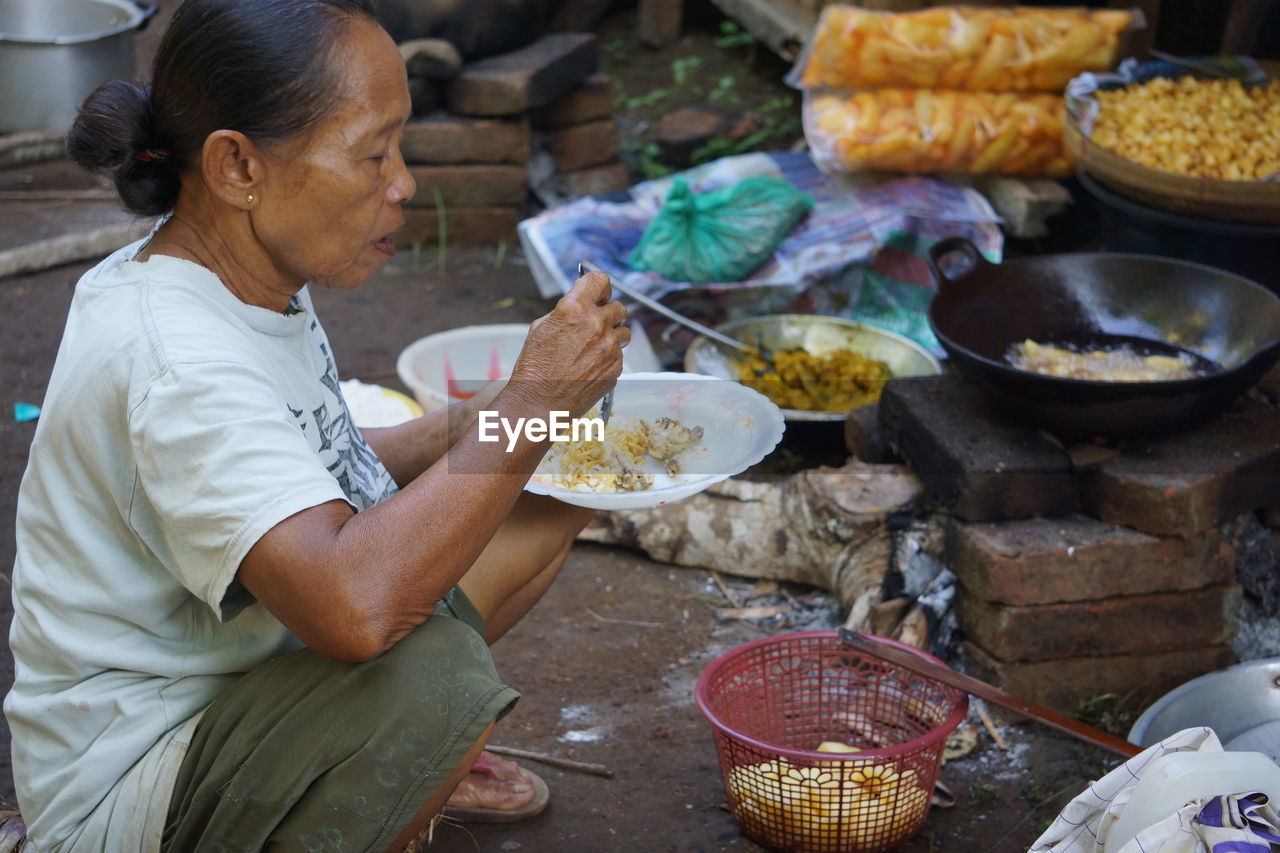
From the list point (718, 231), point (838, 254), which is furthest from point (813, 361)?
point (718, 231)

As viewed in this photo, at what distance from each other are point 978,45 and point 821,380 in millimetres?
1308

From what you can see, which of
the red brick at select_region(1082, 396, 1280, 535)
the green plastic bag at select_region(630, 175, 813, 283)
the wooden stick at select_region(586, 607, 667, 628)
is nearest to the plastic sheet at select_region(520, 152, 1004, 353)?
the green plastic bag at select_region(630, 175, 813, 283)

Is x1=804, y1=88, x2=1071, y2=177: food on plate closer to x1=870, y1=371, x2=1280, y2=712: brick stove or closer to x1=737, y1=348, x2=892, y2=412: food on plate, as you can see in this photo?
x1=737, y1=348, x2=892, y2=412: food on plate

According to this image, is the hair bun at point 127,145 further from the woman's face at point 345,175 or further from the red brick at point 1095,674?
the red brick at point 1095,674

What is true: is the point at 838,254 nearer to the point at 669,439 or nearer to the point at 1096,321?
the point at 1096,321

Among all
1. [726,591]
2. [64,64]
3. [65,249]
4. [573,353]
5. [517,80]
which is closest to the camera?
[573,353]

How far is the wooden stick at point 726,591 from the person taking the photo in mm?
3182

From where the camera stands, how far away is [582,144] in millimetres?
5703

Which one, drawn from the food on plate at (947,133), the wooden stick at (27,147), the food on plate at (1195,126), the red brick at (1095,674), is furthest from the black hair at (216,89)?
the wooden stick at (27,147)

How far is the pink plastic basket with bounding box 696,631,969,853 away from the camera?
2.19 metres

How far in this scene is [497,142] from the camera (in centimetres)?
536

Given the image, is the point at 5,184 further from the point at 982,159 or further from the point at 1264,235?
the point at 1264,235

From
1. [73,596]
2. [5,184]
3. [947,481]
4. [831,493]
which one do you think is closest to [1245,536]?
[947,481]

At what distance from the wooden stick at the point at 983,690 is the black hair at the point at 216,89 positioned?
131 centimetres
